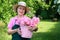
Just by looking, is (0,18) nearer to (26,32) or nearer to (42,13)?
(26,32)

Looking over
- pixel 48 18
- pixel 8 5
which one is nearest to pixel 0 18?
pixel 8 5

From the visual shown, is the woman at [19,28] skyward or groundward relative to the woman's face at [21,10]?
groundward

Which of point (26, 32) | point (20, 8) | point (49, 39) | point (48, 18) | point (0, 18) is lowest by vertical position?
point (48, 18)

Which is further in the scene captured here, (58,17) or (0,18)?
(58,17)

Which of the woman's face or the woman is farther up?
the woman's face

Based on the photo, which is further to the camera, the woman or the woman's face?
the woman's face

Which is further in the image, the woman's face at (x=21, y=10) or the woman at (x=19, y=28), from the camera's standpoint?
the woman's face at (x=21, y=10)

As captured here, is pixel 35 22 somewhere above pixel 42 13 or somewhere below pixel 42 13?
above

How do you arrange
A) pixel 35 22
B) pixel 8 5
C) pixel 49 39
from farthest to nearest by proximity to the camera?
pixel 49 39, pixel 8 5, pixel 35 22

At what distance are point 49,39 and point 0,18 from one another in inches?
97.3

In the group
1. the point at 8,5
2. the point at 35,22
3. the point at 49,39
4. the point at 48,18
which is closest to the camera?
the point at 35,22

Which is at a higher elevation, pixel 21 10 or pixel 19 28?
pixel 21 10

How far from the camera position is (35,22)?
4590 mm

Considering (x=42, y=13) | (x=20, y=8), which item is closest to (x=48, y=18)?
(x=42, y=13)
